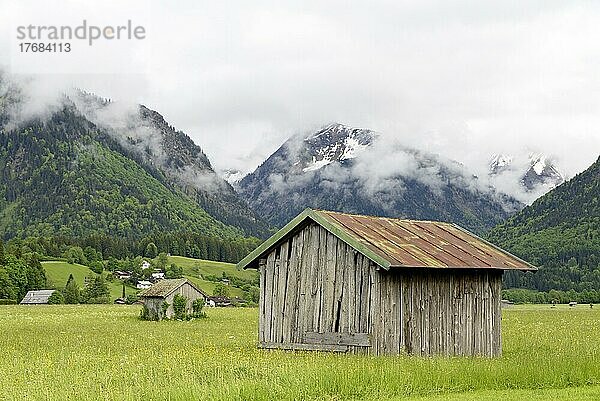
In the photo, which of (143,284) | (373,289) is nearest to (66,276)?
(143,284)

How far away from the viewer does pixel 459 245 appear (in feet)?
110

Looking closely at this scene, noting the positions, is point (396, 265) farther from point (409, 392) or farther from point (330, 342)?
point (409, 392)

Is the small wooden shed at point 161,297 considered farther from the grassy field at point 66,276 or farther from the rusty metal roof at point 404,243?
the grassy field at point 66,276

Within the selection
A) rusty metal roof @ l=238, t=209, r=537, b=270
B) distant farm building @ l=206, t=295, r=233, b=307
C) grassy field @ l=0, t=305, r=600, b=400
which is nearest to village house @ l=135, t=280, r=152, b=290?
distant farm building @ l=206, t=295, r=233, b=307

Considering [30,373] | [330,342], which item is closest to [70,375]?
[30,373]

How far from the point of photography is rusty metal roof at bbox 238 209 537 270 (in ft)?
94.8

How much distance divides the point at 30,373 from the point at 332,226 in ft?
34.1

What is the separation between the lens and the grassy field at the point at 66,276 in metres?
181

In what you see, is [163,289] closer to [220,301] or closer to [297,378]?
[297,378]

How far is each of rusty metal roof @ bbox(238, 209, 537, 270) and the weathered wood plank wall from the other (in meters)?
0.52

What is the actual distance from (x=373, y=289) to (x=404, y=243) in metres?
2.81

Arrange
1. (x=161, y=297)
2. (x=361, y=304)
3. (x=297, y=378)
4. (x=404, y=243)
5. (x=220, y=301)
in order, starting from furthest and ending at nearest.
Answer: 1. (x=220, y=301)
2. (x=161, y=297)
3. (x=404, y=243)
4. (x=361, y=304)
5. (x=297, y=378)

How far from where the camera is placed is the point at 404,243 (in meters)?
30.9

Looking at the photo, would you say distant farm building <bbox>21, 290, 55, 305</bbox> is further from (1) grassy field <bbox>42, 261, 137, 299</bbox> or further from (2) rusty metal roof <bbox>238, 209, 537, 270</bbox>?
(2) rusty metal roof <bbox>238, 209, 537, 270</bbox>
